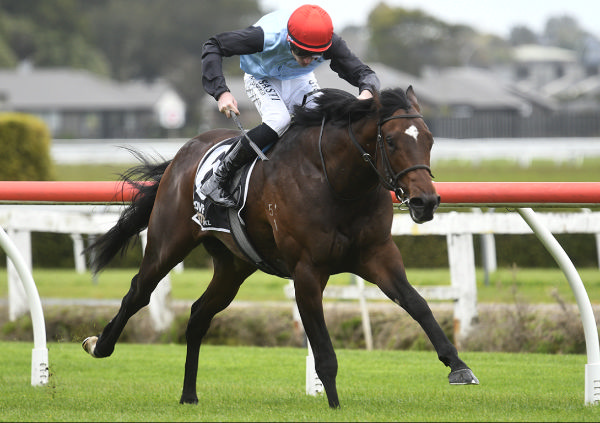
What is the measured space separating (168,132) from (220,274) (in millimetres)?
39651

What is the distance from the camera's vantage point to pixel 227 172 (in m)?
4.41

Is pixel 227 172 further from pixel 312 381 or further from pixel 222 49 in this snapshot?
pixel 312 381

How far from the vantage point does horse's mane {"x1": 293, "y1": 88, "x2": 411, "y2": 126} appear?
3.90 m

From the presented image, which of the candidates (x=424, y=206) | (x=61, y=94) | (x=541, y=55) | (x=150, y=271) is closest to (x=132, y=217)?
(x=150, y=271)

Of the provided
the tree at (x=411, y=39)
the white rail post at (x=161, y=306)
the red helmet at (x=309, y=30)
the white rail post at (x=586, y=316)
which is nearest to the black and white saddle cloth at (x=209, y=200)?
the red helmet at (x=309, y=30)

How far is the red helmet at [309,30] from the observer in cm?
426

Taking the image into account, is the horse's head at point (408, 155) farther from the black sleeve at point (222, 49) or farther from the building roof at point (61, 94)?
the building roof at point (61, 94)

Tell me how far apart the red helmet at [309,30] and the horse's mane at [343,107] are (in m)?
0.20

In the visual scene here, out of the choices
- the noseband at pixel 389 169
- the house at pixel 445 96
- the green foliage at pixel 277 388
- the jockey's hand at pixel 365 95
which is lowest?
the green foliage at pixel 277 388

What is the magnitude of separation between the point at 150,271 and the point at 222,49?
1.20 metres

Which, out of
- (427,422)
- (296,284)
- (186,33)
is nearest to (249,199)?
(296,284)

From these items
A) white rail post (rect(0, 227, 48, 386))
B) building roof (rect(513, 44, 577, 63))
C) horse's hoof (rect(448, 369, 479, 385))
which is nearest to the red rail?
white rail post (rect(0, 227, 48, 386))

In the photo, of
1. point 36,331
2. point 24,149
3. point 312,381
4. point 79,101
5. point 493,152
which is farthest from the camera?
point 79,101

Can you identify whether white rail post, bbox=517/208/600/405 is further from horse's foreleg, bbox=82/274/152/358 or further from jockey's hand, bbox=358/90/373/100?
horse's foreleg, bbox=82/274/152/358
